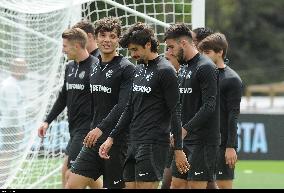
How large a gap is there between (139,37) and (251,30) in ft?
134

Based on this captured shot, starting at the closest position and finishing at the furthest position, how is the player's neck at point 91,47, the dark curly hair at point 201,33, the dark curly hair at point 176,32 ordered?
the dark curly hair at point 176,32 < the dark curly hair at point 201,33 < the player's neck at point 91,47

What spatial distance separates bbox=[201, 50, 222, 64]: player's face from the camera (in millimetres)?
11531

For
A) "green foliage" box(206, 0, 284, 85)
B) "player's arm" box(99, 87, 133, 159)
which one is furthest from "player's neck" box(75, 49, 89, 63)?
"green foliage" box(206, 0, 284, 85)

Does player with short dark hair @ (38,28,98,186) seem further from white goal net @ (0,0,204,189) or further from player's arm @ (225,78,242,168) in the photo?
player's arm @ (225,78,242,168)

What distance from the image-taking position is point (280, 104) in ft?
126

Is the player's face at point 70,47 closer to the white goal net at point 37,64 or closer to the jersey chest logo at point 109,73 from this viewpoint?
the white goal net at point 37,64

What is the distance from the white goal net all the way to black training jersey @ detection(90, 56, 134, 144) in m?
1.84

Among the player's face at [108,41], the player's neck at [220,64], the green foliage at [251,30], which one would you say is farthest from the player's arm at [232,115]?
the green foliage at [251,30]

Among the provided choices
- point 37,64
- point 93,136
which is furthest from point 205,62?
point 37,64

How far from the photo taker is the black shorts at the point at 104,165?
10836mm

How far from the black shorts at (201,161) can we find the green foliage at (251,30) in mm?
35990

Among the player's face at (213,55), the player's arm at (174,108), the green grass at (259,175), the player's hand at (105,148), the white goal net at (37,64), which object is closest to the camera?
the player's arm at (174,108)

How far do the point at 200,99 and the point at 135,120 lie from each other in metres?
0.93

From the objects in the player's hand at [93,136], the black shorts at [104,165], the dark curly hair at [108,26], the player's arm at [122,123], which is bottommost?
the black shorts at [104,165]
